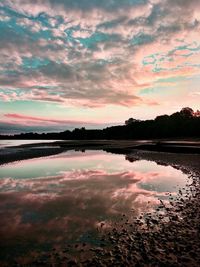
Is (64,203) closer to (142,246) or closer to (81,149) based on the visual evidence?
(142,246)

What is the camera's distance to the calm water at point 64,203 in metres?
10.8

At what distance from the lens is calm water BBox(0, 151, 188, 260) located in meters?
10.8

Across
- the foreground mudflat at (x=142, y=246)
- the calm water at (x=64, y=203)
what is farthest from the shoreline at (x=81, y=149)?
the foreground mudflat at (x=142, y=246)

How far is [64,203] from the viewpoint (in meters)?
16.0

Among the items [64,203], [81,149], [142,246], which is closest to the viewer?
[142,246]

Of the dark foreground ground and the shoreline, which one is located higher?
the shoreline

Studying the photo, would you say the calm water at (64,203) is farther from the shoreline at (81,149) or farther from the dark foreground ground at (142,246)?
the shoreline at (81,149)

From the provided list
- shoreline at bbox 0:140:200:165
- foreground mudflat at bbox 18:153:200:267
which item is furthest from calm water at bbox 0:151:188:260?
shoreline at bbox 0:140:200:165

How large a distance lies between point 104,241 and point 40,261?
2580 millimetres

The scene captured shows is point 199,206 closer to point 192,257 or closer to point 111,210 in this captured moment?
point 111,210

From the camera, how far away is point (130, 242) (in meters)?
9.92

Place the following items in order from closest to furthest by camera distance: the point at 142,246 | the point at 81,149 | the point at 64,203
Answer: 1. the point at 142,246
2. the point at 64,203
3. the point at 81,149

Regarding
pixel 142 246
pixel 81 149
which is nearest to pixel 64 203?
pixel 142 246

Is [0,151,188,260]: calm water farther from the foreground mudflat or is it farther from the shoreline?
the shoreline
